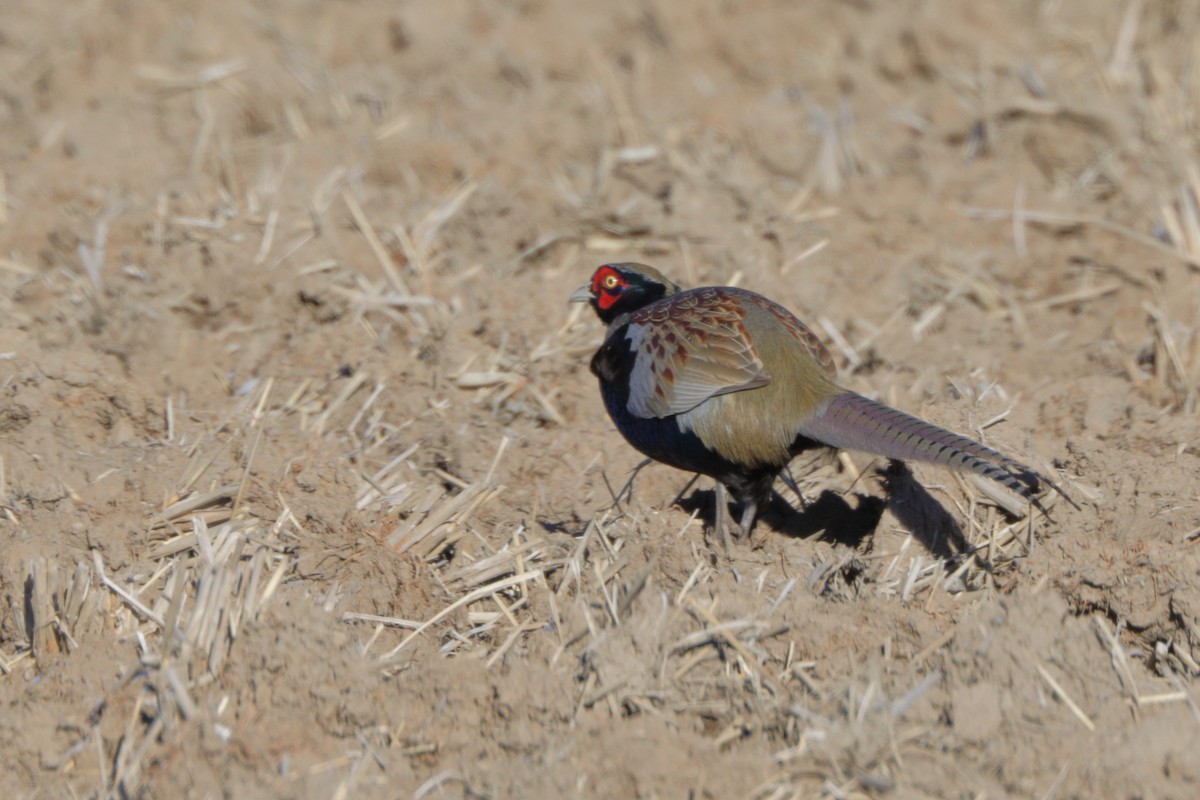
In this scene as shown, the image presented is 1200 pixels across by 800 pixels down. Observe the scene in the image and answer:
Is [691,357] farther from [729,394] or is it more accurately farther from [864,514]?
[864,514]

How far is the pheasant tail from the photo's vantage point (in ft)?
13.7

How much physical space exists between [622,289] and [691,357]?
0.80m

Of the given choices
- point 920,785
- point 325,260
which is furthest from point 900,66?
point 920,785

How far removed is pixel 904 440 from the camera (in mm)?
4410

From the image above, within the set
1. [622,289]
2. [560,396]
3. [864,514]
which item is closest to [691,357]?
[622,289]

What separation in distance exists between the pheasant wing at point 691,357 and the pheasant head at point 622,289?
1.42ft

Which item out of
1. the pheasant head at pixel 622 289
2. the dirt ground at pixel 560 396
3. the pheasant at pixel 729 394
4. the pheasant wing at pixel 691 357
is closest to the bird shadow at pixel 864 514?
the dirt ground at pixel 560 396

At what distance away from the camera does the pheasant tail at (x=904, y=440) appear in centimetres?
416

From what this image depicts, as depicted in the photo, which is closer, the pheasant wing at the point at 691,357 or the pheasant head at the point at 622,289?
the pheasant wing at the point at 691,357

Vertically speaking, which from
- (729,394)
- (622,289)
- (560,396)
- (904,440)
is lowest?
(560,396)

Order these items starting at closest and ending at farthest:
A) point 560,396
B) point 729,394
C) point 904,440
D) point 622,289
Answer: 1. point 904,440
2. point 729,394
3. point 622,289
4. point 560,396

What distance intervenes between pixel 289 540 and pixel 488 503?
30.9 inches

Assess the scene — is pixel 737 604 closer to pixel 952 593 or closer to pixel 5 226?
pixel 952 593

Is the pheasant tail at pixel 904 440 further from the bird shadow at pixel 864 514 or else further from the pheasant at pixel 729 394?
the bird shadow at pixel 864 514
